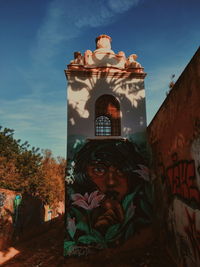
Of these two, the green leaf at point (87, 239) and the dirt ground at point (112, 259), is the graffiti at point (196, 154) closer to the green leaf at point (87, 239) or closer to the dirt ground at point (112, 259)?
the dirt ground at point (112, 259)

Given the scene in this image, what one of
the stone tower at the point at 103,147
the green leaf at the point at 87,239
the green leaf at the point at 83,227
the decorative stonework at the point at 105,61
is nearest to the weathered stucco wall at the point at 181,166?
the stone tower at the point at 103,147

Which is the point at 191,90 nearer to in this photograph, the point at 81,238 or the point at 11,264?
the point at 81,238

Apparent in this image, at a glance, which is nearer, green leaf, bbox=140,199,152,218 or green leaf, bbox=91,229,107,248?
green leaf, bbox=91,229,107,248

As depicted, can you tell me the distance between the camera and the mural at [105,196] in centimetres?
681

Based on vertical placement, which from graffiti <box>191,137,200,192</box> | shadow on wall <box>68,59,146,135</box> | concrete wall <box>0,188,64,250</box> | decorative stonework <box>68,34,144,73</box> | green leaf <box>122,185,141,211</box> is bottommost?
concrete wall <box>0,188,64,250</box>

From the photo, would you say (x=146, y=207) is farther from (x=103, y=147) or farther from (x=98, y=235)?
(x=103, y=147)

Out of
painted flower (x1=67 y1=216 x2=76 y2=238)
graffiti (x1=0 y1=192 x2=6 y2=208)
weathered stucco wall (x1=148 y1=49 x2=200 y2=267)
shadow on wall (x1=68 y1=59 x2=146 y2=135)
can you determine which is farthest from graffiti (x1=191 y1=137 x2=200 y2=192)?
graffiti (x1=0 y1=192 x2=6 y2=208)

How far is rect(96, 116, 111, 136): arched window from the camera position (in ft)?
26.9

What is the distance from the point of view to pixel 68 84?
7996mm

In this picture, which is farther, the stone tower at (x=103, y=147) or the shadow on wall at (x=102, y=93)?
the shadow on wall at (x=102, y=93)

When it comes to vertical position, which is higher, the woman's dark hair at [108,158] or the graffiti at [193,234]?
the woman's dark hair at [108,158]

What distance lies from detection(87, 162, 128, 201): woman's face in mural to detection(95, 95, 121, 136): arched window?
153 centimetres

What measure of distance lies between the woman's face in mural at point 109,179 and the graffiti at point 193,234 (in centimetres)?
293

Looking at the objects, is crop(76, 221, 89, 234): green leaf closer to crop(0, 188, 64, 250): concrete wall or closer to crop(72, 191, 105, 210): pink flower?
crop(72, 191, 105, 210): pink flower
